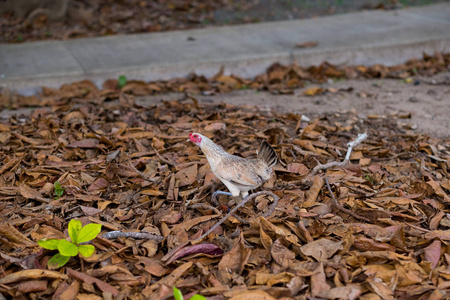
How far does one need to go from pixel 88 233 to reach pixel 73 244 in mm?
101

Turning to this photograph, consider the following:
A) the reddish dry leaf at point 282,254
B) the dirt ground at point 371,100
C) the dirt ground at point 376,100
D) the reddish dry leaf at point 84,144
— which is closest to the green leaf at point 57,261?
the reddish dry leaf at point 282,254

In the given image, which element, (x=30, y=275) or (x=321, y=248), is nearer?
(x=30, y=275)

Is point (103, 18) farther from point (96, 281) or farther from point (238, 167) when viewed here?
point (96, 281)

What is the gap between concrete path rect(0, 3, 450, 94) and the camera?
238 inches

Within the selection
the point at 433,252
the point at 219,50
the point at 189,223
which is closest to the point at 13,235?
the point at 189,223

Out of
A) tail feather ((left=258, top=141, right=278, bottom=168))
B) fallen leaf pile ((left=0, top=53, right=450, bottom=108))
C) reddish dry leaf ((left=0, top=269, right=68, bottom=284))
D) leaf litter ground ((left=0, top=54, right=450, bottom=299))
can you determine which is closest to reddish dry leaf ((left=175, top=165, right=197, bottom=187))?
leaf litter ground ((left=0, top=54, right=450, bottom=299))

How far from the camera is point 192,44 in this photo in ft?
22.9

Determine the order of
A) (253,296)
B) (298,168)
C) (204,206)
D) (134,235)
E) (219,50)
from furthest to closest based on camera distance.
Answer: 1. (219,50)
2. (298,168)
3. (204,206)
4. (134,235)
5. (253,296)

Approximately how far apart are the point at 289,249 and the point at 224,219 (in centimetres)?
42

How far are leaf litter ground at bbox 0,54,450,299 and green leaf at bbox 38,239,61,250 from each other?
122mm

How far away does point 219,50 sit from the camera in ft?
22.0

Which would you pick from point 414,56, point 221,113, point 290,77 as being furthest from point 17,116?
point 414,56

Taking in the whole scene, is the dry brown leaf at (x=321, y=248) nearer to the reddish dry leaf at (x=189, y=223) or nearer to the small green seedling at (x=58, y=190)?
the reddish dry leaf at (x=189, y=223)

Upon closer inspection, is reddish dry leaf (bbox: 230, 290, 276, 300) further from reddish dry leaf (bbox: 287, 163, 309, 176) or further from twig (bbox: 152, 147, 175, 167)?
twig (bbox: 152, 147, 175, 167)
